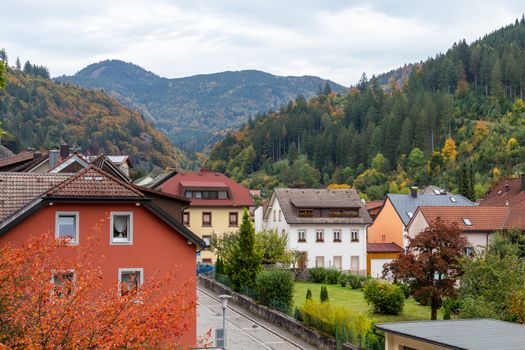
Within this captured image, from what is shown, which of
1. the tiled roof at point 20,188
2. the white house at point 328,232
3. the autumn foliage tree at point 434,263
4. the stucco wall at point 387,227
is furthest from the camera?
the stucco wall at point 387,227

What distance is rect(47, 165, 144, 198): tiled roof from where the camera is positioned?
2900 cm

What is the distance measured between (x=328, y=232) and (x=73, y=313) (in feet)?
194

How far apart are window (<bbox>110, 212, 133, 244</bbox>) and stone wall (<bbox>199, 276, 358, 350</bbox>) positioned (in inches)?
430

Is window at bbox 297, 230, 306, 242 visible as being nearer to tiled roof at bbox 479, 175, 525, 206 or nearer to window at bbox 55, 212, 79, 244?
tiled roof at bbox 479, 175, 525, 206

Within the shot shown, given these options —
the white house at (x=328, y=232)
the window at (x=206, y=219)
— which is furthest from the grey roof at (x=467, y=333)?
the window at (x=206, y=219)

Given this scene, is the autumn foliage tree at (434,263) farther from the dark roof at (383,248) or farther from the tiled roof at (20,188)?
the dark roof at (383,248)

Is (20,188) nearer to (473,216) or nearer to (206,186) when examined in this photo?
(473,216)

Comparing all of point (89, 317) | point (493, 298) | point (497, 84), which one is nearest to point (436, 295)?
point (493, 298)

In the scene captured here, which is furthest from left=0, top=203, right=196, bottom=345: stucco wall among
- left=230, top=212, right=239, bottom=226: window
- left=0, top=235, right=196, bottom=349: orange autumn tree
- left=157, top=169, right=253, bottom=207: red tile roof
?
left=230, top=212, right=239, bottom=226: window

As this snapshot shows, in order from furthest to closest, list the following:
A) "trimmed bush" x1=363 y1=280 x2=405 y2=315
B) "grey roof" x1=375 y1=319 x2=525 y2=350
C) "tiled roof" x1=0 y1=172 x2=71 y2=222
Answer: "trimmed bush" x1=363 y1=280 x2=405 y2=315 → "tiled roof" x1=0 y1=172 x2=71 y2=222 → "grey roof" x1=375 y1=319 x2=525 y2=350

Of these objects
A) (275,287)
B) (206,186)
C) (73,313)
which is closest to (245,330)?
(275,287)

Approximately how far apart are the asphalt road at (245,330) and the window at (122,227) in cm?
892

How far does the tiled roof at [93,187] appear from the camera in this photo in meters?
29.0

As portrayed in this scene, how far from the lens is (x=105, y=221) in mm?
29391
